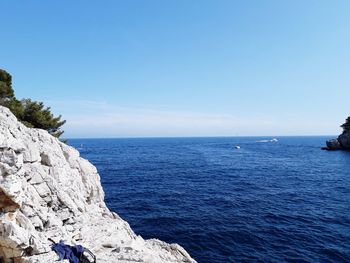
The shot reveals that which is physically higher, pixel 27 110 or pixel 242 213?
pixel 27 110

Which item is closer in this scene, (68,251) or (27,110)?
(68,251)

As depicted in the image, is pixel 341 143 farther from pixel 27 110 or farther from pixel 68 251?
pixel 68 251

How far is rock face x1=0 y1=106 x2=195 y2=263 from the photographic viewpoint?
15133 millimetres

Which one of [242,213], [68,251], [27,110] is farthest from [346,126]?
[68,251]

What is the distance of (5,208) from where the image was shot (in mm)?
15492

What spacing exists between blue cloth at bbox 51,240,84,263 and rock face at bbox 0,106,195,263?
0.33 metres

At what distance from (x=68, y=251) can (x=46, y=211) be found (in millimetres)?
4361

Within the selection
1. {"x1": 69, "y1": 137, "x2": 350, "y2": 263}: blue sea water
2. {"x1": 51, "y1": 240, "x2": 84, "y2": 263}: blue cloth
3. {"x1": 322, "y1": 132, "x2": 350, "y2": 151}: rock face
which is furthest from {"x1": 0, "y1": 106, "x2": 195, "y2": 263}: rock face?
{"x1": 322, "y1": 132, "x2": 350, "y2": 151}: rock face

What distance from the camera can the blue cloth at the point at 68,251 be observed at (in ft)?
50.1

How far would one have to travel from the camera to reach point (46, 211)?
1870 cm

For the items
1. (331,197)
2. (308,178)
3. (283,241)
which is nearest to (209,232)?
(283,241)

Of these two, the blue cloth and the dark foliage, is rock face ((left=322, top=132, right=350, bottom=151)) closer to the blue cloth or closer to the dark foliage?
the dark foliage

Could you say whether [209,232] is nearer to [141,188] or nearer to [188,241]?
[188,241]

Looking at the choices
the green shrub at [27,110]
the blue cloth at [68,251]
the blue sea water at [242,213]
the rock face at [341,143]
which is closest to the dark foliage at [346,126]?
the rock face at [341,143]
